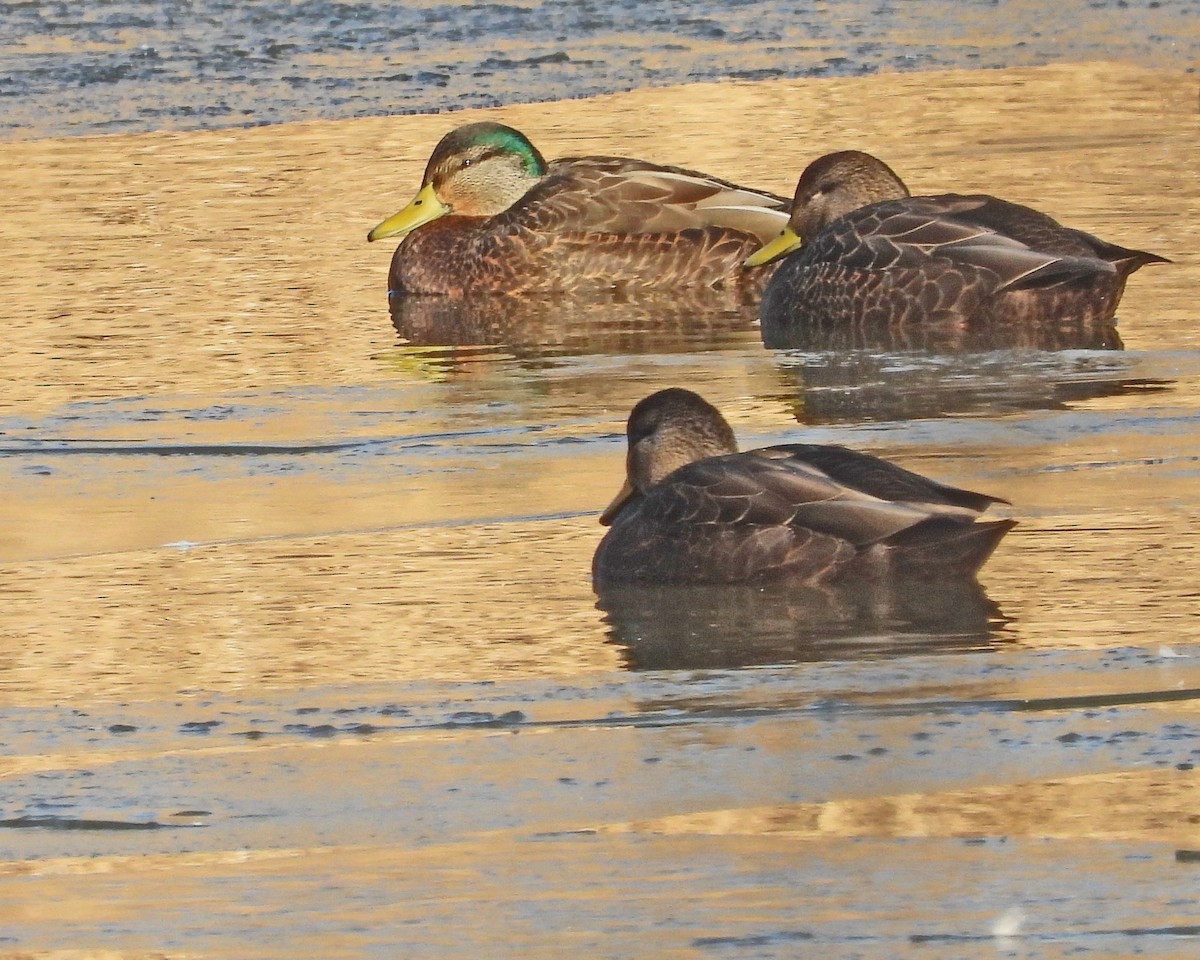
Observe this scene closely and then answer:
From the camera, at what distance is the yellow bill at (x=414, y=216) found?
1328 cm

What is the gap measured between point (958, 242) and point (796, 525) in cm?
453

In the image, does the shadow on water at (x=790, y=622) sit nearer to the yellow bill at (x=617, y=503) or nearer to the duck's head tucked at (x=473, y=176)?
the yellow bill at (x=617, y=503)

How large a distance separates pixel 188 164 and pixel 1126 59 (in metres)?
6.44

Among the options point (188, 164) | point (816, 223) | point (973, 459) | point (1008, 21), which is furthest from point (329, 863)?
point (1008, 21)

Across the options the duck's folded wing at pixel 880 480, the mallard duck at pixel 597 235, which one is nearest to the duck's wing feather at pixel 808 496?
the duck's folded wing at pixel 880 480

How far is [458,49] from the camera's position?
19234 millimetres

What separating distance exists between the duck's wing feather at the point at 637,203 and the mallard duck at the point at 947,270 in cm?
120

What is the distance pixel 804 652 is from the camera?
20.3 feet

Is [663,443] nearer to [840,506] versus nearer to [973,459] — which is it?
[840,506]

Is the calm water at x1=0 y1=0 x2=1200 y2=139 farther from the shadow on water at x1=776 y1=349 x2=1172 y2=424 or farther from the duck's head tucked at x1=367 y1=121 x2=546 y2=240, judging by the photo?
the shadow on water at x1=776 y1=349 x2=1172 y2=424

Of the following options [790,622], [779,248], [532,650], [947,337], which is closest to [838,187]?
[779,248]

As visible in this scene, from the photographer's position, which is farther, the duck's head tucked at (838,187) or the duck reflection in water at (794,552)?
the duck's head tucked at (838,187)

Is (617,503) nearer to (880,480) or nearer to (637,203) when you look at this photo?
(880,480)

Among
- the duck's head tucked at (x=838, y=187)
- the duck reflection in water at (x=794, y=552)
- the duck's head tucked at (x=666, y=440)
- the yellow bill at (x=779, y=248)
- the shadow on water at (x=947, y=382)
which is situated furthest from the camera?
the yellow bill at (x=779, y=248)
